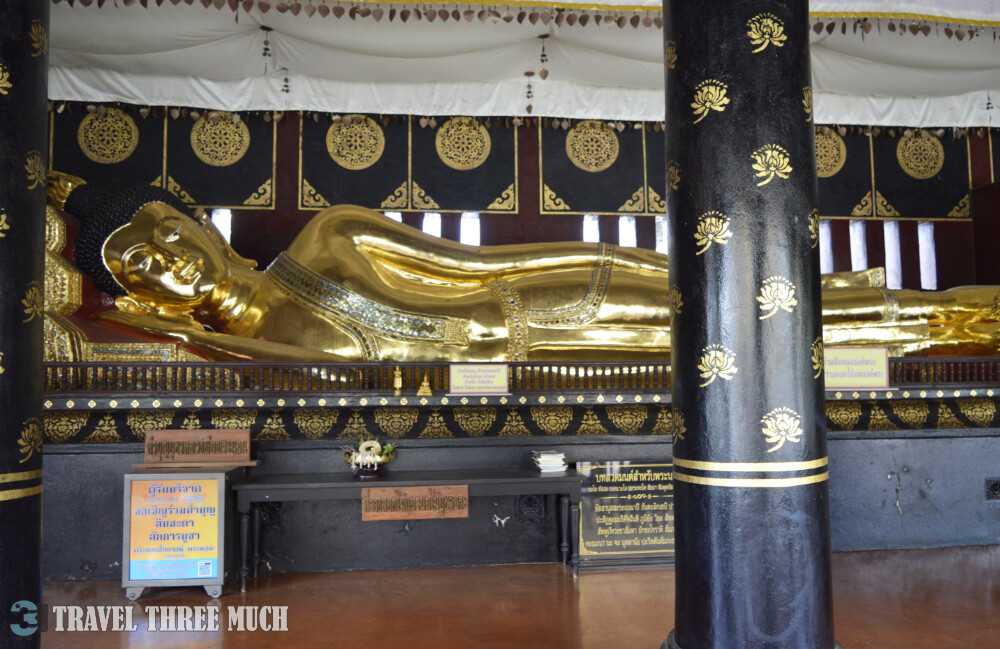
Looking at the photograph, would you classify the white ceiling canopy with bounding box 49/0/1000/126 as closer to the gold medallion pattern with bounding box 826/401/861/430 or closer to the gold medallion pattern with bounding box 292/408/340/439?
the gold medallion pattern with bounding box 826/401/861/430

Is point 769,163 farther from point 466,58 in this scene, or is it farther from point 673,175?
point 466,58

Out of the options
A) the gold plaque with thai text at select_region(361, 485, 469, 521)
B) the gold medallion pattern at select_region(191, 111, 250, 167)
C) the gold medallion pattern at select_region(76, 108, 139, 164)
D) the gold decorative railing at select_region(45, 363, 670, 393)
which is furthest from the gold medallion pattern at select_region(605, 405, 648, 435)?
the gold medallion pattern at select_region(76, 108, 139, 164)

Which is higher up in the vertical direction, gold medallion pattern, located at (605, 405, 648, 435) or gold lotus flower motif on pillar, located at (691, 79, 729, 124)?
gold lotus flower motif on pillar, located at (691, 79, 729, 124)

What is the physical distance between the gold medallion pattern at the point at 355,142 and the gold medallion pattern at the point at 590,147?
1.54 meters

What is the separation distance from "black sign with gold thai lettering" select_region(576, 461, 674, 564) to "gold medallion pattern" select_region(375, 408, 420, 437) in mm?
998

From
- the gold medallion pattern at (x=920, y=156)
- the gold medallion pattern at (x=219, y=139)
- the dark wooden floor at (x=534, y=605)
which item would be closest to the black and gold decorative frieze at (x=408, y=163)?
the gold medallion pattern at (x=219, y=139)

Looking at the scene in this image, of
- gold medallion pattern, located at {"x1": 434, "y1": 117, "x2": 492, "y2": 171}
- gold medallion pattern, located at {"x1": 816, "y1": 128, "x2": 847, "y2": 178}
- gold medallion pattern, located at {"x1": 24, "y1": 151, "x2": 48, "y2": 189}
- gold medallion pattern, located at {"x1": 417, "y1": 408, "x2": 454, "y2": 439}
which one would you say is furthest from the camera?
gold medallion pattern, located at {"x1": 816, "y1": 128, "x2": 847, "y2": 178}

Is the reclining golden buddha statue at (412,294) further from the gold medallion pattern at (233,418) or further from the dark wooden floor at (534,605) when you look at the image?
the dark wooden floor at (534,605)

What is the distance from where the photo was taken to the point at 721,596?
2.09m

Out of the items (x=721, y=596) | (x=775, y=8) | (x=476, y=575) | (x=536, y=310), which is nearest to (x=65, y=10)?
(x=536, y=310)

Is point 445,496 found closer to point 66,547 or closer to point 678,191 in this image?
point 66,547

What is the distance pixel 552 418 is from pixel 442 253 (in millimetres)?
1424

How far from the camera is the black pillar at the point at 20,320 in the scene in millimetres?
2088

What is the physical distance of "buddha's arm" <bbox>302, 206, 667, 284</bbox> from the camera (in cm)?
527
